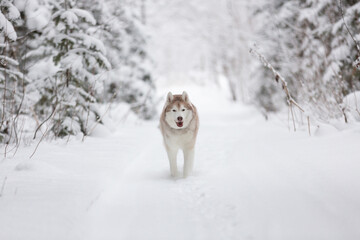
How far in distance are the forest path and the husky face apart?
754 millimetres

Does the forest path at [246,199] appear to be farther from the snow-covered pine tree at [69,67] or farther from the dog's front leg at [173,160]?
the snow-covered pine tree at [69,67]

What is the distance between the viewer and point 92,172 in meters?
3.28

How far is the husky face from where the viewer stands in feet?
11.8

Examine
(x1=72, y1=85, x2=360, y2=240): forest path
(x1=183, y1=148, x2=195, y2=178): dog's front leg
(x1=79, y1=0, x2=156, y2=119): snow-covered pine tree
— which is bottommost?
(x1=72, y1=85, x2=360, y2=240): forest path

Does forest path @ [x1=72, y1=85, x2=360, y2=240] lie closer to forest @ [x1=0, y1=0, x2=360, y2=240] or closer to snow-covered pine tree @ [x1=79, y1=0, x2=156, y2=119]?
forest @ [x1=0, y1=0, x2=360, y2=240]

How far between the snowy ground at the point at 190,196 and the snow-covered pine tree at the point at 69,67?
0.96 meters

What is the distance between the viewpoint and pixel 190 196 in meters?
2.95

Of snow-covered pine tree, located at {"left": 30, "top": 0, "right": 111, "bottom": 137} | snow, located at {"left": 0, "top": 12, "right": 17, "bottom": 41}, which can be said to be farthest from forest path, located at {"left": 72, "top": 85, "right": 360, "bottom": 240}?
snow, located at {"left": 0, "top": 12, "right": 17, "bottom": 41}

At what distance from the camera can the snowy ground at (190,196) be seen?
2055mm

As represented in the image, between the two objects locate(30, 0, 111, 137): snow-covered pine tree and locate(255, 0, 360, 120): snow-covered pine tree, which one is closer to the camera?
locate(30, 0, 111, 137): snow-covered pine tree

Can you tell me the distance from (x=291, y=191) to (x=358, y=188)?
54cm

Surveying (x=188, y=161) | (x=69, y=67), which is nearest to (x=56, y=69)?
(x=69, y=67)

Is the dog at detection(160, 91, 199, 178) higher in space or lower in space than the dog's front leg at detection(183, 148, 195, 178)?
higher

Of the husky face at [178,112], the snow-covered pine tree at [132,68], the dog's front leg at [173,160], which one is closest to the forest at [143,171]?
the dog's front leg at [173,160]
